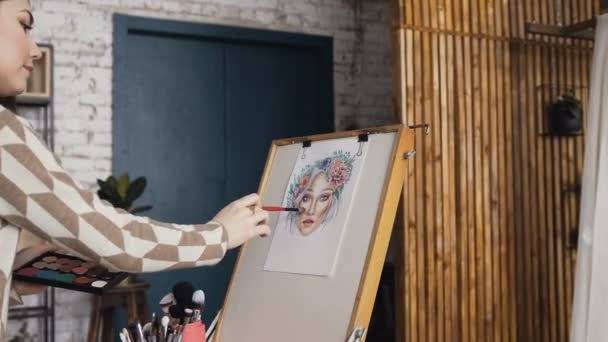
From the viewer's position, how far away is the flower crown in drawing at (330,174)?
2.10 meters

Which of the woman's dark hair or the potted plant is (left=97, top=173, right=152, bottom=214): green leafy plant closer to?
the potted plant

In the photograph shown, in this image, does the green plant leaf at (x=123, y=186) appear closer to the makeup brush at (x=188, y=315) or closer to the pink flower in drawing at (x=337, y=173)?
the pink flower in drawing at (x=337, y=173)

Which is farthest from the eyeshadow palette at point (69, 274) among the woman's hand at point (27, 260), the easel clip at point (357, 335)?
the easel clip at point (357, 335)

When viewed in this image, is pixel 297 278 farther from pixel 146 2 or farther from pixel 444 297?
pixel 146 2

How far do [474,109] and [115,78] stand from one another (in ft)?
7.13

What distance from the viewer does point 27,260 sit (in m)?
1.57

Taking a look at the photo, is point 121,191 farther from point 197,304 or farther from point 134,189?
point 197,304

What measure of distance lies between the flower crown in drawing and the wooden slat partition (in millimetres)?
1280

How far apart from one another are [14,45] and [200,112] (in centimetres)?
320

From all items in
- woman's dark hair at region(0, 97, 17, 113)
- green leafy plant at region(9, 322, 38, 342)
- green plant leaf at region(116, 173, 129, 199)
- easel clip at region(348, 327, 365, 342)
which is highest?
woman's dark hair at region(0, 97, 17, 113)

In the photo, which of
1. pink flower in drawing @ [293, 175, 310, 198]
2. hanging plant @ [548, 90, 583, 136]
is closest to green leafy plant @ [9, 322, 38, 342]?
pink flower in drawing @ [293, 175, 310, 198]

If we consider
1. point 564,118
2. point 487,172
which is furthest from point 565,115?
point 487,172

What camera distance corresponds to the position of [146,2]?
14.2 ft

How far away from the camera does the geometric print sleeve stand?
3.89 feet
